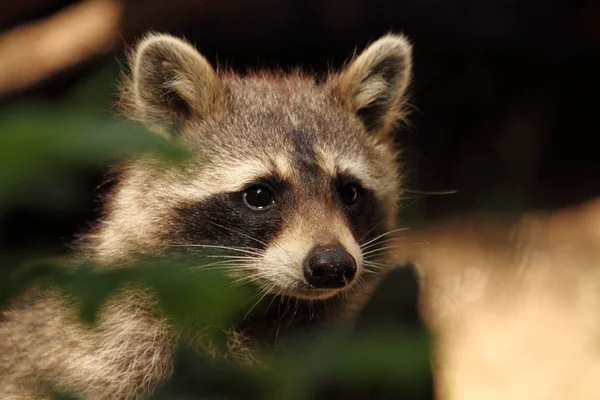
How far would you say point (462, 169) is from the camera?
9.64 m

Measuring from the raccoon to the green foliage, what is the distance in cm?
218

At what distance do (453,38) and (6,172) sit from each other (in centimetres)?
802

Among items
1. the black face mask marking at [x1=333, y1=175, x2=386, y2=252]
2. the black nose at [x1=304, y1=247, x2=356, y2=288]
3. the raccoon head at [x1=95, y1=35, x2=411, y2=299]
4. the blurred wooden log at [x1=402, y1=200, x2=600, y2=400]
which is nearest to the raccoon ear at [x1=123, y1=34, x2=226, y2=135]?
the raccoon head at [x1=95, y1=35, x2=411, y2=299]

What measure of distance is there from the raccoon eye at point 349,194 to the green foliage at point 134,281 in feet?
8.70

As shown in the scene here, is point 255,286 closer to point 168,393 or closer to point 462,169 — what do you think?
point 168,393

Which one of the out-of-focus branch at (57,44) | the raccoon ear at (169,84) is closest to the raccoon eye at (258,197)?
the raccoon ear at (169,84)

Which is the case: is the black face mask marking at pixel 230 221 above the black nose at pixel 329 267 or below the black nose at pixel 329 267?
above

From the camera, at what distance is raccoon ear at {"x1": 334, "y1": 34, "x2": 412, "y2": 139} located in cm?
511

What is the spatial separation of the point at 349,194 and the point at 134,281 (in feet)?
10.2

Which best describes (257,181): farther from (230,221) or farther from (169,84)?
(169,84)

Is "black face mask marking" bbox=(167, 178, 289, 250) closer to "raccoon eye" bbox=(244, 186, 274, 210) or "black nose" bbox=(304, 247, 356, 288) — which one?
"raccoon eye" bbox=(244, 186, 274, 210)

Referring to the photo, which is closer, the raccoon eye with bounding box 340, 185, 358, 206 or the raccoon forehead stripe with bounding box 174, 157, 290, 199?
the raccoon forehead stripe with bounding box 174, 157, 290, 199

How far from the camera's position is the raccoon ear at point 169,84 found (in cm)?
452

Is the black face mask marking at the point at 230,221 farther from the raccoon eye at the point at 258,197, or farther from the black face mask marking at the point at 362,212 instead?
the black face mask marking at the point at 362,212
